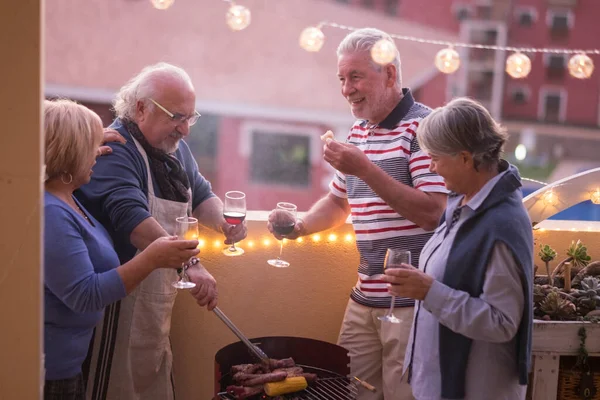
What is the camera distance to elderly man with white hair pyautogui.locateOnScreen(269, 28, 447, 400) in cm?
285

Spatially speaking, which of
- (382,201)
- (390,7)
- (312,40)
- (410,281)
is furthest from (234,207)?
(390,7)

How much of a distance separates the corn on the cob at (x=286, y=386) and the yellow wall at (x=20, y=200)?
0.96 meters

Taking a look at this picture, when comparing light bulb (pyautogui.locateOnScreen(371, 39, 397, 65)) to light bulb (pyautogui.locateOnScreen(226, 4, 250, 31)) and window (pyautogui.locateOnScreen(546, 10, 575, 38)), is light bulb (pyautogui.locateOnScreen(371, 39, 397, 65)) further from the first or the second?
window (pyautogui.locateOnScreen(546, 10, 575, 38))

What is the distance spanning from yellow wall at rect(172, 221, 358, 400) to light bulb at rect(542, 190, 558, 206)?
977mm

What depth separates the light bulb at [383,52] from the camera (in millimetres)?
3045

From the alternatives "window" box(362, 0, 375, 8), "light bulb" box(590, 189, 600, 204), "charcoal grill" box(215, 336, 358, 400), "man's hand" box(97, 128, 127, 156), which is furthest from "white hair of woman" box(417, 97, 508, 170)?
"window" box(362, 0, 375, 8)

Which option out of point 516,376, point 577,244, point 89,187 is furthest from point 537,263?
point 89,187

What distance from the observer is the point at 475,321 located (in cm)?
225

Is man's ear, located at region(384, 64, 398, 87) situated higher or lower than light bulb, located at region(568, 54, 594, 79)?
lower

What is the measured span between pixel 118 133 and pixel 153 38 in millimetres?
20031

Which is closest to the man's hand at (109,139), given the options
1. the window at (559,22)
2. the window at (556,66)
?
the window at (556,66)

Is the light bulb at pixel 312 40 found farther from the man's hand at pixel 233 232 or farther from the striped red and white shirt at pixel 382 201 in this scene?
the man's hand at pixel 233 232

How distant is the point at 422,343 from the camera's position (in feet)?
8.23

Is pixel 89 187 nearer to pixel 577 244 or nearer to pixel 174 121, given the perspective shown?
pixel 174 121
